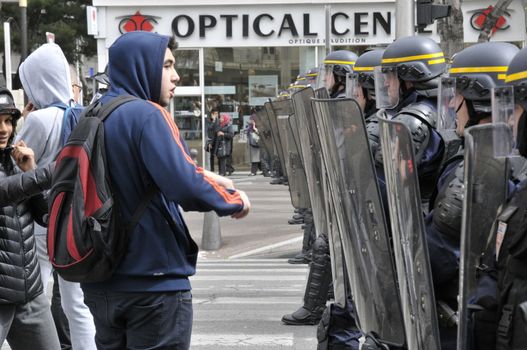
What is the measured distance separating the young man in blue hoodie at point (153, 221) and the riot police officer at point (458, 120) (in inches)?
31.7

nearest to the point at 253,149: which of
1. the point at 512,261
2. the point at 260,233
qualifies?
the point at 260,233

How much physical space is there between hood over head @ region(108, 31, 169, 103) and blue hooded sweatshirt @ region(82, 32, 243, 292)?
0.54 feet

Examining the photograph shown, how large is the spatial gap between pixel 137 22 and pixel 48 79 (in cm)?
2076

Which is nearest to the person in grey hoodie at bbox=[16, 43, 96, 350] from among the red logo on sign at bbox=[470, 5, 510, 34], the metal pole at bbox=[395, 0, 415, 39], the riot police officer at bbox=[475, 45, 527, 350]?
the riot police officer at bbox=[475, 45, 527, 350]

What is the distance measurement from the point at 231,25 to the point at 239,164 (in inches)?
157

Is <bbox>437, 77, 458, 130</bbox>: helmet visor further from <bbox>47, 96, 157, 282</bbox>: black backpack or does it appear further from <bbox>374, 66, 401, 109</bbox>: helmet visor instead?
<bbox>47, 96, 157, 282</bbox>: black backpack

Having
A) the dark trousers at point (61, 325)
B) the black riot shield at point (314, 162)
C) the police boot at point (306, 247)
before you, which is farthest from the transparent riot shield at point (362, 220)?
the police boot at point (306, 247)

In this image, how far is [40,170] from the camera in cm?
442

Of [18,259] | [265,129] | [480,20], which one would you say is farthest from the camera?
[480,20]

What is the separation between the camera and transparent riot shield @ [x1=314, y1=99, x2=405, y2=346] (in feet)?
11.2

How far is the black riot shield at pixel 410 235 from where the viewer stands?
2.82 m

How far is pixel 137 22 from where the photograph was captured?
26.1m

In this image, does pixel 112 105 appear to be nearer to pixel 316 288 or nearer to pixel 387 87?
pixel 387 87

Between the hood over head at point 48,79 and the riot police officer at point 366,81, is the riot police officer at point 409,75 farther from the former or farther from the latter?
the hood over head at point 48,79
